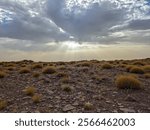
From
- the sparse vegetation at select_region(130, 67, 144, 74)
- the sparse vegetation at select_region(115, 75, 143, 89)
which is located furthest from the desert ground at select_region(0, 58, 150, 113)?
the sparse vegetation at select_region(130, 67, 144, 74)

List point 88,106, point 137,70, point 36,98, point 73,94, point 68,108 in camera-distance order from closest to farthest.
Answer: point 88,106
point 68,108
point 36,98
point 73,94
point 137,70

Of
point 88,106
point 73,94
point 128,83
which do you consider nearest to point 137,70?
point 128,83

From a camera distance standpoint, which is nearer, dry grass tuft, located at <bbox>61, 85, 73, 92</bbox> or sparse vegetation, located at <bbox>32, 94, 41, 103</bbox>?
sparse vegetation, located at <bbox>32, 94, 41, 103</bbox>

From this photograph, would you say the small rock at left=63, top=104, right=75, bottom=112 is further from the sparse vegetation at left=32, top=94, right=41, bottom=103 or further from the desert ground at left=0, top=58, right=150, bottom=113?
the sparse vegetation at left=32, top=94, right=41, bottom=103

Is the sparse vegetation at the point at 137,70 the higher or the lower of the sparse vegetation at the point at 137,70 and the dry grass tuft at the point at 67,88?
the higher

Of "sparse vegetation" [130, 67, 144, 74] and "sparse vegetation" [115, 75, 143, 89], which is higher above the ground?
"sparse vegetation" [130, 67, 144, 74]

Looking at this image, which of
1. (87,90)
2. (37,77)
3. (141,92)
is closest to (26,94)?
(87,90)

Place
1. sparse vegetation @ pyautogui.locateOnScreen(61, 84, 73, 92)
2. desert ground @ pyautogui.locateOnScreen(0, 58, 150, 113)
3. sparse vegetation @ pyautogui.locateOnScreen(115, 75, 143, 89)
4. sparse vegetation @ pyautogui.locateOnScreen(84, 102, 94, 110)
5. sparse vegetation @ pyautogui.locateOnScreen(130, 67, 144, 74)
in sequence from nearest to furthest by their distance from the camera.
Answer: sparse vegetation @ pyautogui.locateOnScreen(84, 102, 94, 110) → desert ground @ pyautogui.locateOnScreen(0, 58, 150, 113) → sparse vegetation @ pyautogui.locateOnScreen(61, 84, 73, 92) → sparse vegetation @ pyautogui.locateOnScreen(115, 75, 143, 89) → sparse vegetation @ pyautogui.locateOnScreen(130, 67, 144, 74)

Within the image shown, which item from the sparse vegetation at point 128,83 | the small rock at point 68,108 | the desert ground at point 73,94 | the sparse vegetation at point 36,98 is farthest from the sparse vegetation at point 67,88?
the sparse vegetation at point 128,83

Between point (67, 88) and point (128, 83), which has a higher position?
point (128, 83)

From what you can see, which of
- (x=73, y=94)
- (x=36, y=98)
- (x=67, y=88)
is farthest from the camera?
(x=67, y=88)

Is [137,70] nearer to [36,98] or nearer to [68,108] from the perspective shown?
[36,98]

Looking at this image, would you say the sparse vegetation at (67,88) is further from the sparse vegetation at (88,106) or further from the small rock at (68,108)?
the sparse vegetation at (88,106)

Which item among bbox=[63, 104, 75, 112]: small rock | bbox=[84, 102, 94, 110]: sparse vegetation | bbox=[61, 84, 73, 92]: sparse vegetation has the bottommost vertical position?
bbox=[63, 104, 75, 112]: small rock
